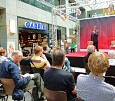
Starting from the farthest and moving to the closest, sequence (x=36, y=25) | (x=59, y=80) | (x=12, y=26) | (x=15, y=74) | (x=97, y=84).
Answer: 1. (x=36, y=25)
2. (x=12, y=26)
3. (x=15, y=74)
4. (x=59, y=80)
5. (x=97, y=84)

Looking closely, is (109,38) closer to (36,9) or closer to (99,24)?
(99,24)

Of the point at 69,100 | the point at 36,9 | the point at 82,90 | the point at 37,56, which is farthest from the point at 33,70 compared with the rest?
the point at 36,9

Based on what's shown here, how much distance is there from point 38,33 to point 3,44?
446 cm

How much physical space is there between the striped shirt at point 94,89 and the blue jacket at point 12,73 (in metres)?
1.41

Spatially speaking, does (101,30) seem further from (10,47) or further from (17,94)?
(17,94)

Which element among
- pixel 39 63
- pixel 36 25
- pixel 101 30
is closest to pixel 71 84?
pixel 39 63

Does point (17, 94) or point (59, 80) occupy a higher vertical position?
point (59, 80)

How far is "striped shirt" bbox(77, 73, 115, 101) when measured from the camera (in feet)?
5.73

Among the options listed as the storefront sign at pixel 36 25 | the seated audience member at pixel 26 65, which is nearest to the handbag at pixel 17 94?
the seated audience member at pixel 26 65

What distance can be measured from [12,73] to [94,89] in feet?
5.39

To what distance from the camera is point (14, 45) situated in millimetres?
10555

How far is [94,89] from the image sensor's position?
1805mm

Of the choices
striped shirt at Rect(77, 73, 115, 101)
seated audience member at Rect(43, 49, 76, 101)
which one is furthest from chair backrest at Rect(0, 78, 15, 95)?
striped shirt at Rect(77, 73, 115, 101)

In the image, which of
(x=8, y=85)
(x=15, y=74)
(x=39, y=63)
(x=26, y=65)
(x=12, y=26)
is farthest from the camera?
(x=12, y=26)
